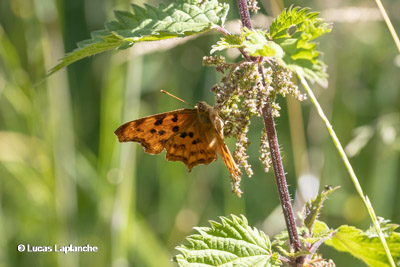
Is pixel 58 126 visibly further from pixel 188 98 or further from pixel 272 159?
pixel 272 159

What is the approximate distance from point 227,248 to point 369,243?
0.45m

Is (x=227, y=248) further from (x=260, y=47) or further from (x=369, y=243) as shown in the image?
(x=260, y=47)

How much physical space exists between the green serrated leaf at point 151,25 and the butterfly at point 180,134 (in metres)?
0.25

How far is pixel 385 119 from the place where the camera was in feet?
9.55

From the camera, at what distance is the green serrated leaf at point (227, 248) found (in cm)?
145

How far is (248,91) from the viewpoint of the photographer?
4.37ft

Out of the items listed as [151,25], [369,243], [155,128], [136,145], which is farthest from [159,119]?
[136,145]

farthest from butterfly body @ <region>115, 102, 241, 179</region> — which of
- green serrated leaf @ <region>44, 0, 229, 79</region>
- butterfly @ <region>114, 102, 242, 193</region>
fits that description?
A: green serrated leaf @ <region>44, 0, 229, 79</region>

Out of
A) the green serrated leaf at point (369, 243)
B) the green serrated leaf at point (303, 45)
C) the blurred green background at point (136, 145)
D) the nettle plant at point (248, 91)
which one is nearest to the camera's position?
the green serrated leaf at point (303, 45)

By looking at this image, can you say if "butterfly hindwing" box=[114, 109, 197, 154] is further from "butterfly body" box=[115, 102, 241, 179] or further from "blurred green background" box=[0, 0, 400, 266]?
"blurred green background" box=[0, 0, 400, 266]

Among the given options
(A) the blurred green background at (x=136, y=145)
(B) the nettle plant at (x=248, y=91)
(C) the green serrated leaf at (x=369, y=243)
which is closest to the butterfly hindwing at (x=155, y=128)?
(B) the nettle plant at (x=248, y=91)

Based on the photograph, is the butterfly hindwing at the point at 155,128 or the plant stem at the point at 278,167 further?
the butterfly hindwing at the point at 155,128

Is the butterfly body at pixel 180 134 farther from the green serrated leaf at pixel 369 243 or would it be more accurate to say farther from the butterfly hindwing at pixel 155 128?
the green serrated leaf at pixel 369 243

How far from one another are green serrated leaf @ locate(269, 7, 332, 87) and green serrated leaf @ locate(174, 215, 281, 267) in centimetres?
50
